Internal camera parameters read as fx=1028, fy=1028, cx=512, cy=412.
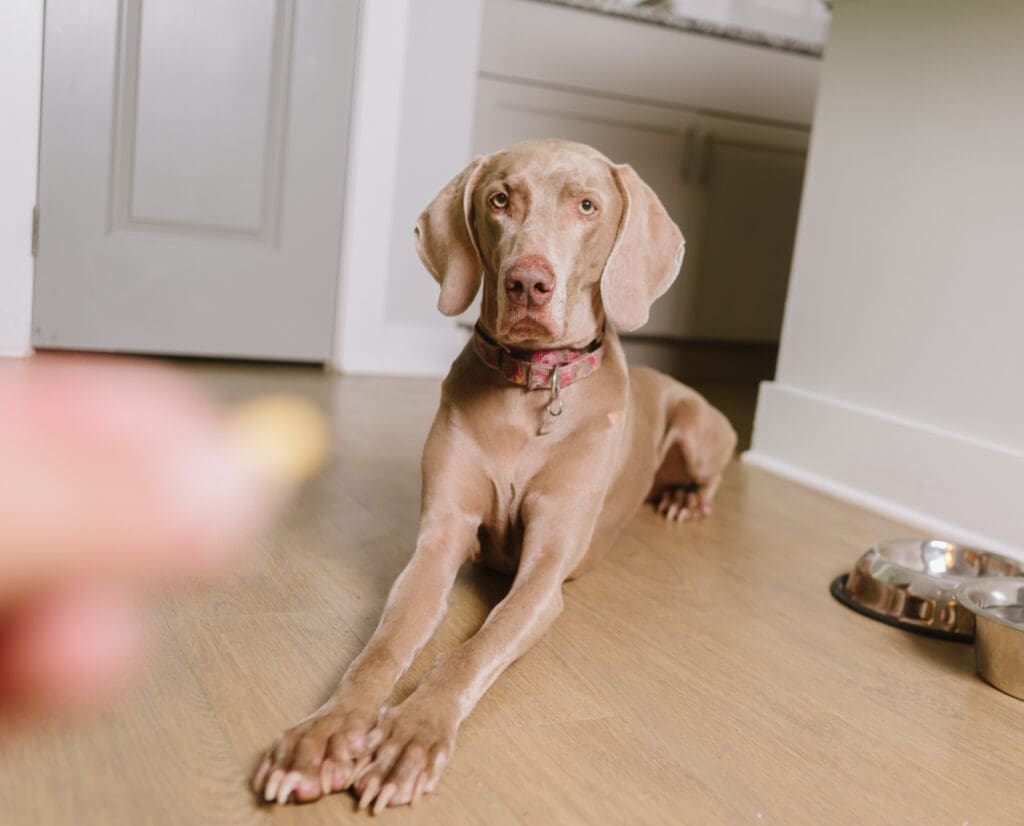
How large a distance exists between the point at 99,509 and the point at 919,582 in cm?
161

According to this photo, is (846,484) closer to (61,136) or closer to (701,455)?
(701,455)

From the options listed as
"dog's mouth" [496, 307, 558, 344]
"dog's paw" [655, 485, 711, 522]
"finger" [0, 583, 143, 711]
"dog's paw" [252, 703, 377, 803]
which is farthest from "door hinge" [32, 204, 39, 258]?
"dog's paw" [252, 703, 377, 803]

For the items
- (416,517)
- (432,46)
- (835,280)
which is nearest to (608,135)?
Answer: (432,46)

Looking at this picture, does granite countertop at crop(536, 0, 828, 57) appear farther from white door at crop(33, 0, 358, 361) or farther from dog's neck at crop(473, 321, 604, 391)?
dog's neck at crop(473, 321, 604, 391)

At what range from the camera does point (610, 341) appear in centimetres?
192

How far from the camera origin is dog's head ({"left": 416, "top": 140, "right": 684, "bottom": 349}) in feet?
5.27

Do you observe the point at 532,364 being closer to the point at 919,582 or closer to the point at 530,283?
the point at 530,283

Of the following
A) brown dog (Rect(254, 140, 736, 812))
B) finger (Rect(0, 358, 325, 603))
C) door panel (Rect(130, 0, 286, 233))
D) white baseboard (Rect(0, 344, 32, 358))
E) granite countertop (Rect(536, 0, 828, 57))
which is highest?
granite countertop (Rect(536, 0, 828, 57))

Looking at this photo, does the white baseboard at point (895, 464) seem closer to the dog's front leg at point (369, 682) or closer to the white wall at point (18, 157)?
the dog's front leg at point (369, 682)

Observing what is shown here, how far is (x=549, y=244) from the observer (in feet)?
5.31

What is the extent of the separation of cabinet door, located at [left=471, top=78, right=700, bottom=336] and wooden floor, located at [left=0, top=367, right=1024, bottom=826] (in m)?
2.18

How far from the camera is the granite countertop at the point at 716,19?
401 cm

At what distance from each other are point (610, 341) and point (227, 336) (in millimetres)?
2176

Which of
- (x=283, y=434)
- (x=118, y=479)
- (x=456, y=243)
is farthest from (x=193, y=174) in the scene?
(x=456, y=243)
